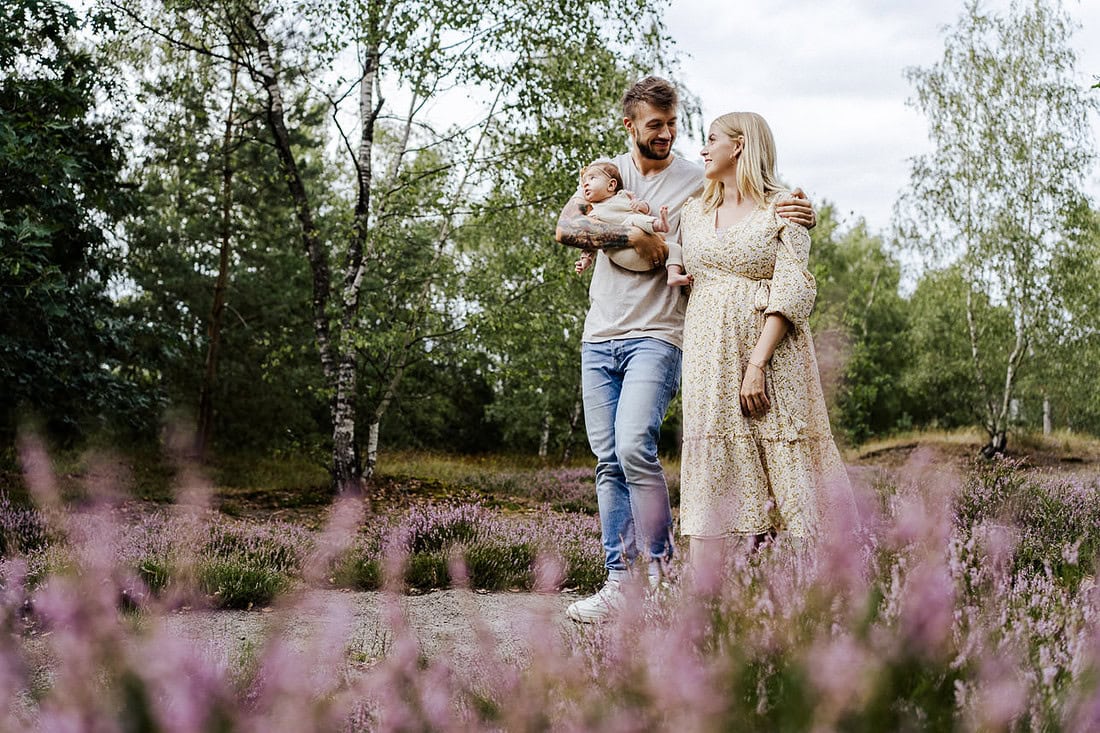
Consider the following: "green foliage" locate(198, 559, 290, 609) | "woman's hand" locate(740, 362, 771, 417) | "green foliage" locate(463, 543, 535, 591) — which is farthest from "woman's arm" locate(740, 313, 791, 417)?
"green foliage" locate(198, 559, 290, 609)

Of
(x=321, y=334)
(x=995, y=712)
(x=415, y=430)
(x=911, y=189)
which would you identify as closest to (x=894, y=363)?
(x=911, y=189)

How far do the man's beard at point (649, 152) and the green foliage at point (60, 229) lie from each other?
506 cm

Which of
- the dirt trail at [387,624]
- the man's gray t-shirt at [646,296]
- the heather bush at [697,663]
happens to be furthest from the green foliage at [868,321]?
the heather bush at [697,663]

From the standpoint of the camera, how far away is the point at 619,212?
376 cm

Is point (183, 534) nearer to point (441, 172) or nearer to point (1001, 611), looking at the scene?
point (1001, 611)

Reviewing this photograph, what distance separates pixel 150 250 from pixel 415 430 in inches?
347

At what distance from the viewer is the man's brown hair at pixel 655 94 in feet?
12.3

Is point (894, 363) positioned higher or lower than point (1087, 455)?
higher

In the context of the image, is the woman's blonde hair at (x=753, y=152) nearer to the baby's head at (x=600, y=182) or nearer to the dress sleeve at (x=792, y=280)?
the dress sleeve at (x=792, y=280)

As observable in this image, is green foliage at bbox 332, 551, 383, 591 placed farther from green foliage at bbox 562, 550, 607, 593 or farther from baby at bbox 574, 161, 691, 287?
baby at bbox 574, 161, 691, 287

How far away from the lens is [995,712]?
1278 mm

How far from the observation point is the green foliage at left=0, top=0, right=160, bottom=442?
7816 millimetres

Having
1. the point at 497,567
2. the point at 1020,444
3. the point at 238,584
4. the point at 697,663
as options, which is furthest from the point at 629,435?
the point at 1020,444

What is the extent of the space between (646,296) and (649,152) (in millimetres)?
684
